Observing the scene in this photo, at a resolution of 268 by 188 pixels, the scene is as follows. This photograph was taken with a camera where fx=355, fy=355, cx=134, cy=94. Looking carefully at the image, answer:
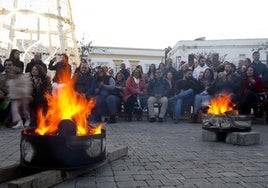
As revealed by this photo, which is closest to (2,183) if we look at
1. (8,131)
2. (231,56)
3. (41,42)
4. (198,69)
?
(8,131)

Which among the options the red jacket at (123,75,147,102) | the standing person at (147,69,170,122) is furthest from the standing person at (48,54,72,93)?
the standing person at (147,69,170,122)

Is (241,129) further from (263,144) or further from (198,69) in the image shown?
(198,69)

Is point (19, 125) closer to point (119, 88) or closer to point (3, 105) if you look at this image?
point (3, 105)

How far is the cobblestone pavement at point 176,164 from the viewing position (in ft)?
13.9

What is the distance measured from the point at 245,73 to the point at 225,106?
355 cm

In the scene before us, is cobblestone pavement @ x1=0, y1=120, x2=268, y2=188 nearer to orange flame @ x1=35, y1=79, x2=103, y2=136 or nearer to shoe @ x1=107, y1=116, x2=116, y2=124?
orange flame @ x1=35, y1=79, x2=103, y2=136

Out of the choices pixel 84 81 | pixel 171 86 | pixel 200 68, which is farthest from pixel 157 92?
pixel 84 81

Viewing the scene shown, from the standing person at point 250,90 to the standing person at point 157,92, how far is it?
2.47m

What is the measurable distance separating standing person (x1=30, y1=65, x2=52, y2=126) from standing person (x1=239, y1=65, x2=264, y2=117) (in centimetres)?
586

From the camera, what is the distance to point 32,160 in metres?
4.24

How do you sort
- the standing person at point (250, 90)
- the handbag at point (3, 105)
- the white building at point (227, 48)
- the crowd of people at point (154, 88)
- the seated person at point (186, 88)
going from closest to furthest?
the handbag at point (3, 105) < the crowd of people at point (154, 88) < the standing person at point (250, 90) < the seated person at point (186, 88) < the white building at point (227, 48)

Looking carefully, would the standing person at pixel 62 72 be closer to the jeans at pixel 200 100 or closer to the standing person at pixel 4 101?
the standing person at pixel 4 101

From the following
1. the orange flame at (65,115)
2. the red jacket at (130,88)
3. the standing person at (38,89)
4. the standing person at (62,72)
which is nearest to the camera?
the orange flame at (65,115)

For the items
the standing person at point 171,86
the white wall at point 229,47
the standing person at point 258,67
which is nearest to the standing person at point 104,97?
the standing person at point 171,86
